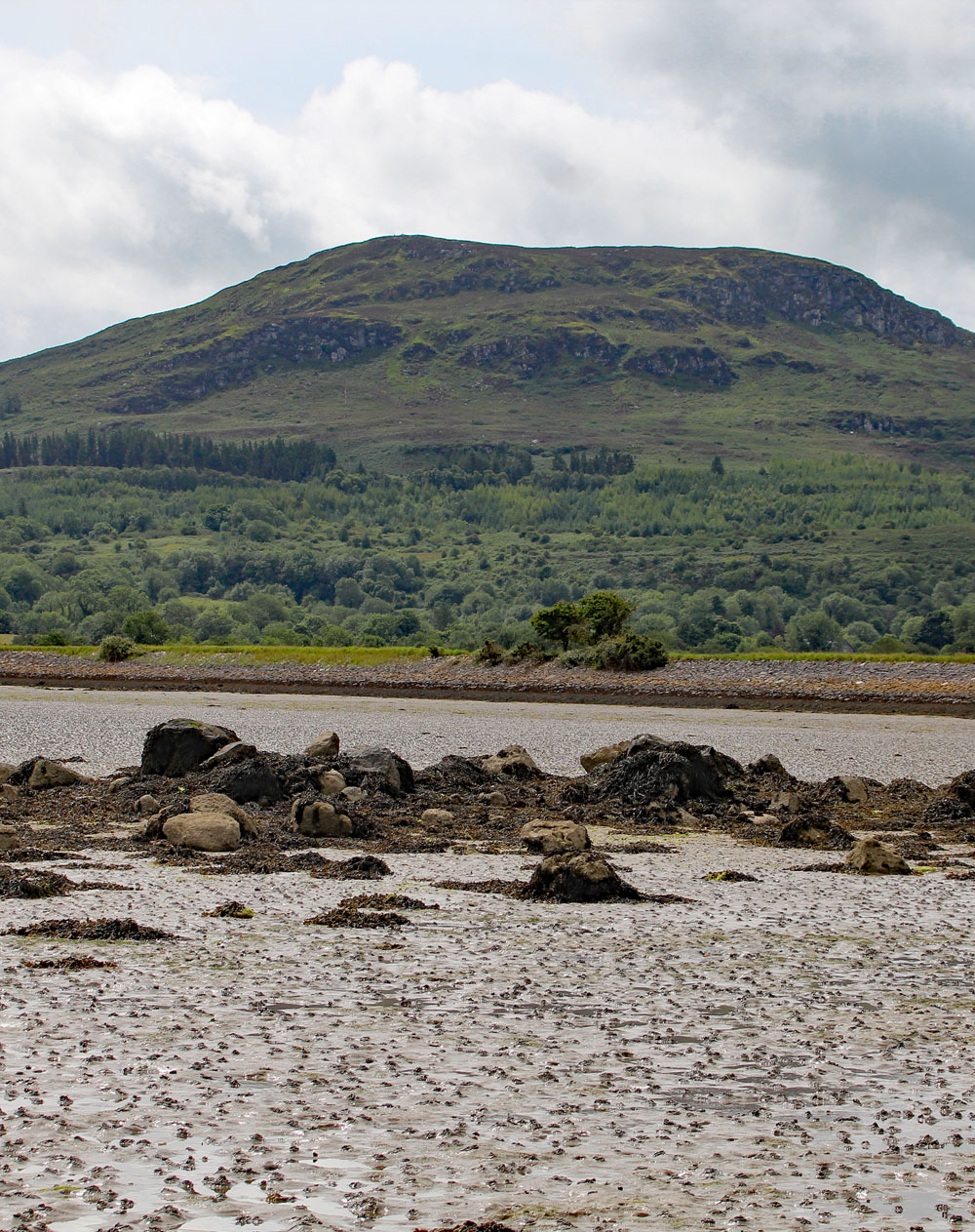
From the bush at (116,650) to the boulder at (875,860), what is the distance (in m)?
69.8

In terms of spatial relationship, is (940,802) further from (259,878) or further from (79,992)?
(79,992)

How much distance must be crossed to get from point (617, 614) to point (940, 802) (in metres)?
50.6

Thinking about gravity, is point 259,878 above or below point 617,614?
below

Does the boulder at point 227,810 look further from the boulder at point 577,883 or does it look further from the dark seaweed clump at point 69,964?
the dark seaweed clump at point 69,964

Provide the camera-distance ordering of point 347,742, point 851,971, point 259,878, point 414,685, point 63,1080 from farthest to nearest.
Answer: point 414,685 < point 347,742 < point 259,878 < point 851,971 < point 63,1080

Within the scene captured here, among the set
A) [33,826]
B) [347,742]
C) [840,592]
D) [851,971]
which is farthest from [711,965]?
[840,592]

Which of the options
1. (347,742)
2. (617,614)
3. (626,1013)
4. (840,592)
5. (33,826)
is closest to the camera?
(626,1013)

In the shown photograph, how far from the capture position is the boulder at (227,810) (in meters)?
→ 18.4

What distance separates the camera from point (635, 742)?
24.3 metres

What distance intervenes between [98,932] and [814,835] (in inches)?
445

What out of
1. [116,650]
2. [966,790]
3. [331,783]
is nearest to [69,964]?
[331,783]

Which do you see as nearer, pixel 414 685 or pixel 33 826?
pixel 33 826

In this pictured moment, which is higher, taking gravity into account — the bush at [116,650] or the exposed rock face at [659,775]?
the bush at [116,650]

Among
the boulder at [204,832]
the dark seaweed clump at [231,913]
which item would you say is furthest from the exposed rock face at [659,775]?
the dark seaweed clump at [231,913]
